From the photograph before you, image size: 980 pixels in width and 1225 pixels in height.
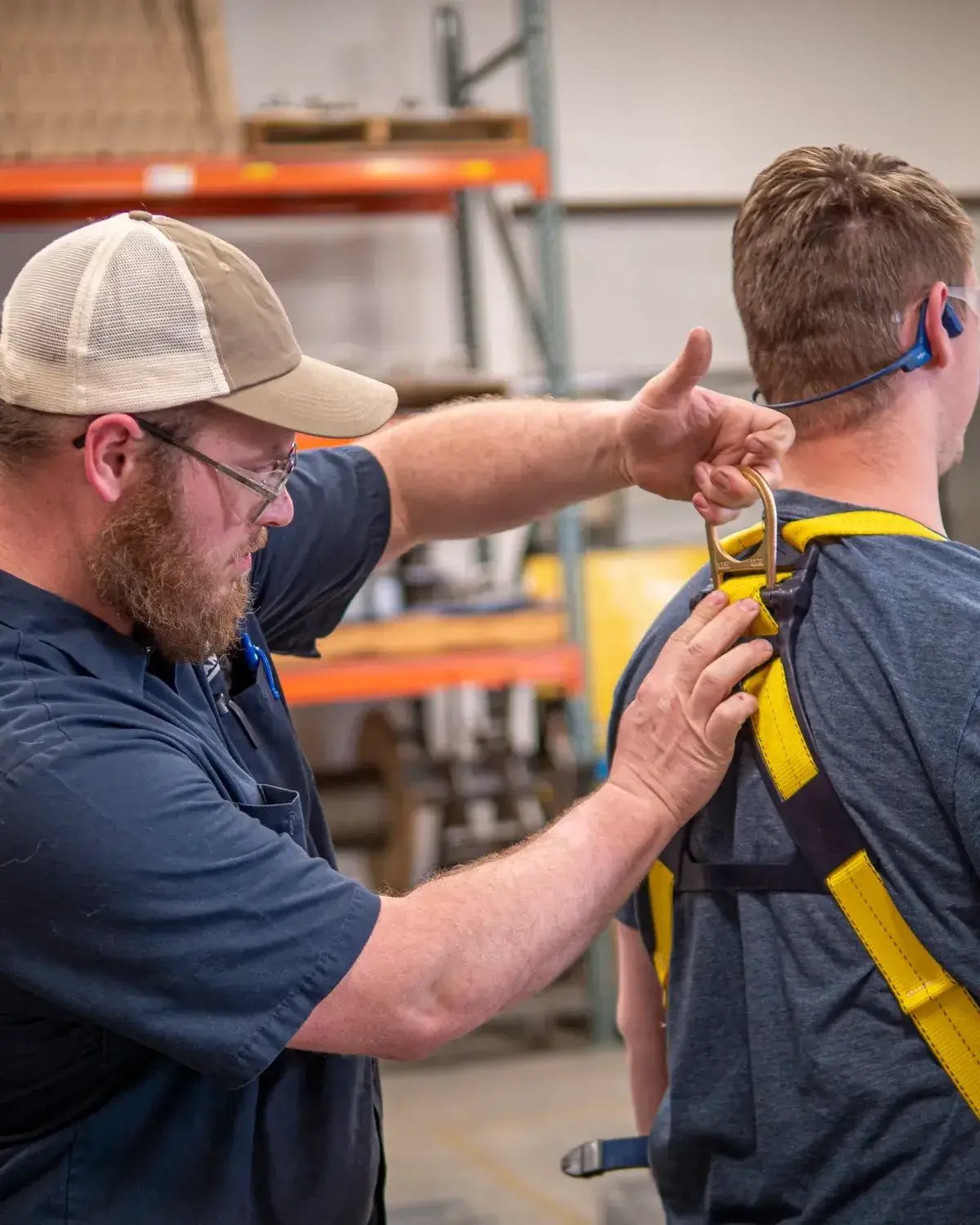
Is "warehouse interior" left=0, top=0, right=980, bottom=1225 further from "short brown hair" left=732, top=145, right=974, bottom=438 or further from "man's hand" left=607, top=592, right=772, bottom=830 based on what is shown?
"man's hand" left=607, top=592, right=772, bottom=830

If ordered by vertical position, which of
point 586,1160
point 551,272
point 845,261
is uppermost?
point 845,261

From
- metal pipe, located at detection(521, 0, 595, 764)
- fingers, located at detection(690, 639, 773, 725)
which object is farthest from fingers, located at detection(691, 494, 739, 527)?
metal pipe, located at detection(521, 0, 595, 764)

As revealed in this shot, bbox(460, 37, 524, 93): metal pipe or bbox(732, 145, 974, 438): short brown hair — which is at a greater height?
bbox(732, 145, 974, 438): short brown hair

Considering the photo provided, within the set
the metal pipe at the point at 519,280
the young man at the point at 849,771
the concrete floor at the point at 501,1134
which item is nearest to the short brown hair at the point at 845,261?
the young man at the point at 849,771

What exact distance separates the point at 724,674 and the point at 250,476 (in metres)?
0.60

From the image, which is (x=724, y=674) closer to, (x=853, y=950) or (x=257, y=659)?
(x=853, y=950)

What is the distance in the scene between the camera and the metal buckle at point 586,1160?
75.4 inches

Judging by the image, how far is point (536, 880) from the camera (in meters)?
1.61

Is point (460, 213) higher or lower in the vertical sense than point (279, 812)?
lower

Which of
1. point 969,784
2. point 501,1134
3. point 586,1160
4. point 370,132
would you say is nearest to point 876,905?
point 969,784

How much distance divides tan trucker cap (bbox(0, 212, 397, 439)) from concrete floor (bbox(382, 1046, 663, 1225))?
7.72ft

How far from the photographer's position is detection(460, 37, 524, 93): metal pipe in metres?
5.83

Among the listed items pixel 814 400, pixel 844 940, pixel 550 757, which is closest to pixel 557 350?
pixel 550 757

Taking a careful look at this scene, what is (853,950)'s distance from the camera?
1.56m
